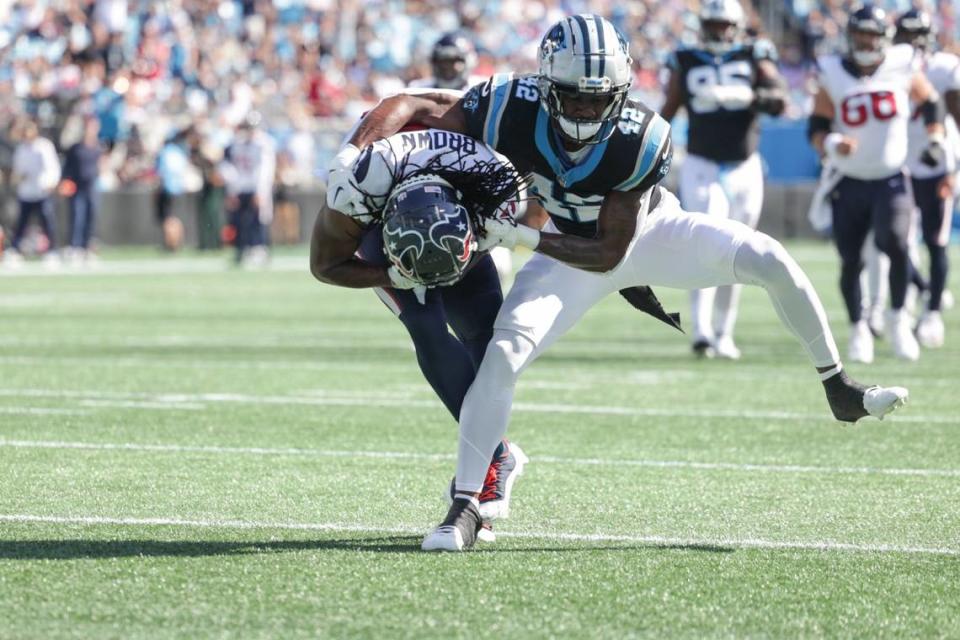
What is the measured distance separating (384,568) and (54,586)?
0.79 meters

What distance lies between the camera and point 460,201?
436 cm

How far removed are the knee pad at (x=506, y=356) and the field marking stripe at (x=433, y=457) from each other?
1510 mm

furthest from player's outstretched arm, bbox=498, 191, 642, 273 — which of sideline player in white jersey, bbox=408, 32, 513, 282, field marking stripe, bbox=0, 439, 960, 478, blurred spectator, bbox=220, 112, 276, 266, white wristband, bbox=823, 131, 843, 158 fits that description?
blurred spectator, bbox=220, 112, 276, 266

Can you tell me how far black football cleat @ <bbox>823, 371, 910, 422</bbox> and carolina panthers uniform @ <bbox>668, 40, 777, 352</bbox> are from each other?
4855mm

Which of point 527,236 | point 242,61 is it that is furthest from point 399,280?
point 242,61

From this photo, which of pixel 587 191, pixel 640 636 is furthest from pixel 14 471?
pixel 640 636

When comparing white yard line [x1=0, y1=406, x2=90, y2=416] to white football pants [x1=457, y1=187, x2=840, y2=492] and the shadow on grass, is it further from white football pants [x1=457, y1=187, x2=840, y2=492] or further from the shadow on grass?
white football pants [x1=457, y1=187, x2=840, y2=492]

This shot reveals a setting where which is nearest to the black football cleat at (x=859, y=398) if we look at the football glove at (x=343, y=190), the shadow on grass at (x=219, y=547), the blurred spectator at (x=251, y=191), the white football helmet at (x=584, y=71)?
the shadow on grass at (x=219, y=547)

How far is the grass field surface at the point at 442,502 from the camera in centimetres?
380

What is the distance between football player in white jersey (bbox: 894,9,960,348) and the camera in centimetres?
1066

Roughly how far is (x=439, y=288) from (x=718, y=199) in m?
5.15

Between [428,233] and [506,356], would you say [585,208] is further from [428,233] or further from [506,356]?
[428,233]

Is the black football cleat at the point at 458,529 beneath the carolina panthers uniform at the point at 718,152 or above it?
above

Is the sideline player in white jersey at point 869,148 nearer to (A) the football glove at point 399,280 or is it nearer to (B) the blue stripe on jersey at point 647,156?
(B) the blue stripe on jersey at point 647,156
